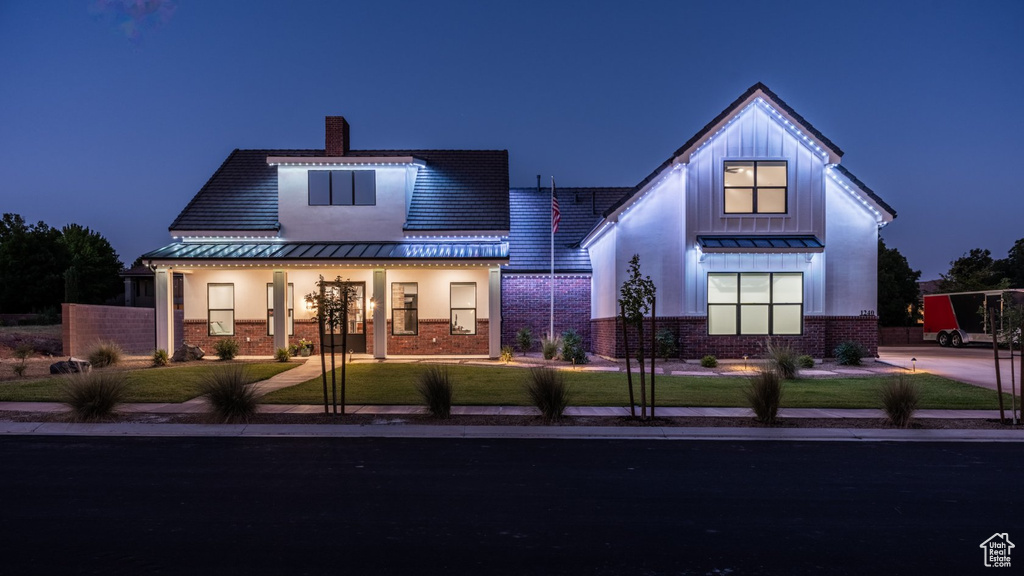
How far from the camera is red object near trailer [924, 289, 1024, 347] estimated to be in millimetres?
29938

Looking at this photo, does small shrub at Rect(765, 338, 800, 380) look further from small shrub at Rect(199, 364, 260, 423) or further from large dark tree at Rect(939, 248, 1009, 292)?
large dark tree at Rect(939, 248, 1009, 292)

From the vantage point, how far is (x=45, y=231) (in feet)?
171

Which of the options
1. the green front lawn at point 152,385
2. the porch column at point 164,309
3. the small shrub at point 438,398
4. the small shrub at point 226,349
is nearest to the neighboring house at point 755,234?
the small shrub at point 438,398

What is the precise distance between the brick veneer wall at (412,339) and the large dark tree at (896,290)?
3139 centimetres

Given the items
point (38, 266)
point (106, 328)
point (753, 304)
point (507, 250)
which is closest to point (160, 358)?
point (106, 328)

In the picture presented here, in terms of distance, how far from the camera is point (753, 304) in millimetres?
21234

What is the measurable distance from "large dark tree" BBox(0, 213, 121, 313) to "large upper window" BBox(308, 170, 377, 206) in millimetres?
34154

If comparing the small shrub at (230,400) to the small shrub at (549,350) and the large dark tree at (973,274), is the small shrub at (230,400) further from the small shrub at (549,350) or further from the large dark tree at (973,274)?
the large dark tree at (973,274)

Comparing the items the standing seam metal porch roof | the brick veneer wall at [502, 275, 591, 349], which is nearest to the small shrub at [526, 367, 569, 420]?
the standing seam metal porch roof

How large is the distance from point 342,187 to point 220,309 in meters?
6.53

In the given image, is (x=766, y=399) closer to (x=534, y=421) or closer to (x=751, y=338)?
(x=534, y=421)

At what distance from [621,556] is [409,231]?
63.2 feet

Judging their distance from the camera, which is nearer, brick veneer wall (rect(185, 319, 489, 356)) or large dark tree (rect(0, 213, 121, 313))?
brick veneer wall (rect(185, 319, 489, 356))

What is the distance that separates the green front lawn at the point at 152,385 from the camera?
44.5ft
